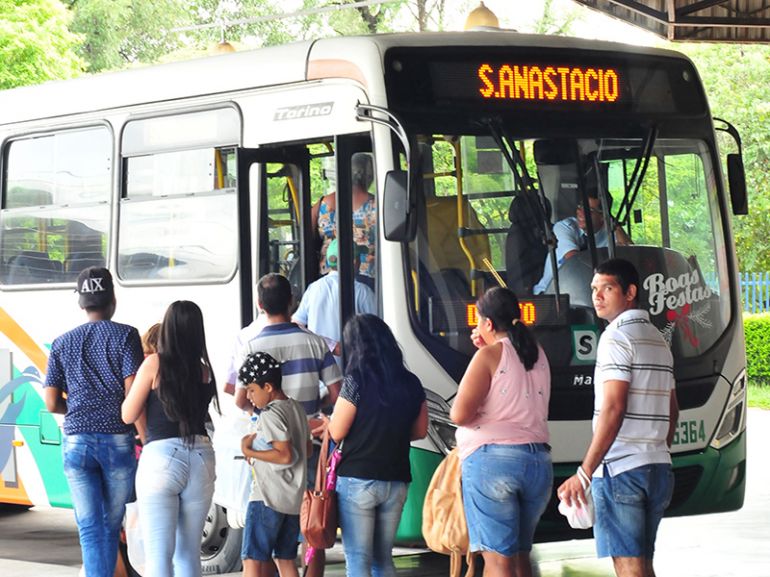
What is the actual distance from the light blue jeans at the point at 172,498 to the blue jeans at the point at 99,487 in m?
0.45

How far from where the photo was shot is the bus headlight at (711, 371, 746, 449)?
9.66 meters

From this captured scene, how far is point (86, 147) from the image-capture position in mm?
11086

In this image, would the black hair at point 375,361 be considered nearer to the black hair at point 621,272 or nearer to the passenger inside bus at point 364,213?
the black hair at point 621,272

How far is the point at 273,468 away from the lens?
7.46m

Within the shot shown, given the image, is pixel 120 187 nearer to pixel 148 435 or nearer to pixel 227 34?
pixel 148 435

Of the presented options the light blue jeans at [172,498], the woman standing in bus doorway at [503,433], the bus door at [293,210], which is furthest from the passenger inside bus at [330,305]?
the woman standing in bus doorway at [503,433]

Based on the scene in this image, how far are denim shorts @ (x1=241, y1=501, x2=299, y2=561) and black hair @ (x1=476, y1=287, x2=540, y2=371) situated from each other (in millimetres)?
1389

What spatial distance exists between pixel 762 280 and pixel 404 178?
20.6 meters

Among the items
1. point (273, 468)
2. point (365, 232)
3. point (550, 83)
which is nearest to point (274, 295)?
point (273, 468)

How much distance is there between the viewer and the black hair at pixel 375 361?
7.27 m

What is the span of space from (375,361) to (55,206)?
4.77m

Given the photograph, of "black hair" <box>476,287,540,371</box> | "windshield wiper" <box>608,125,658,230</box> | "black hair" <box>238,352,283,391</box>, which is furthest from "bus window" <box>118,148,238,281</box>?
"black hair" <box>476,287,540,371</box>

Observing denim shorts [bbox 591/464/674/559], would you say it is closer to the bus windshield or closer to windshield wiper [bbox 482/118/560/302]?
the bus windshield

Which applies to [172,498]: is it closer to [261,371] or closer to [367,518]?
[261,371]
